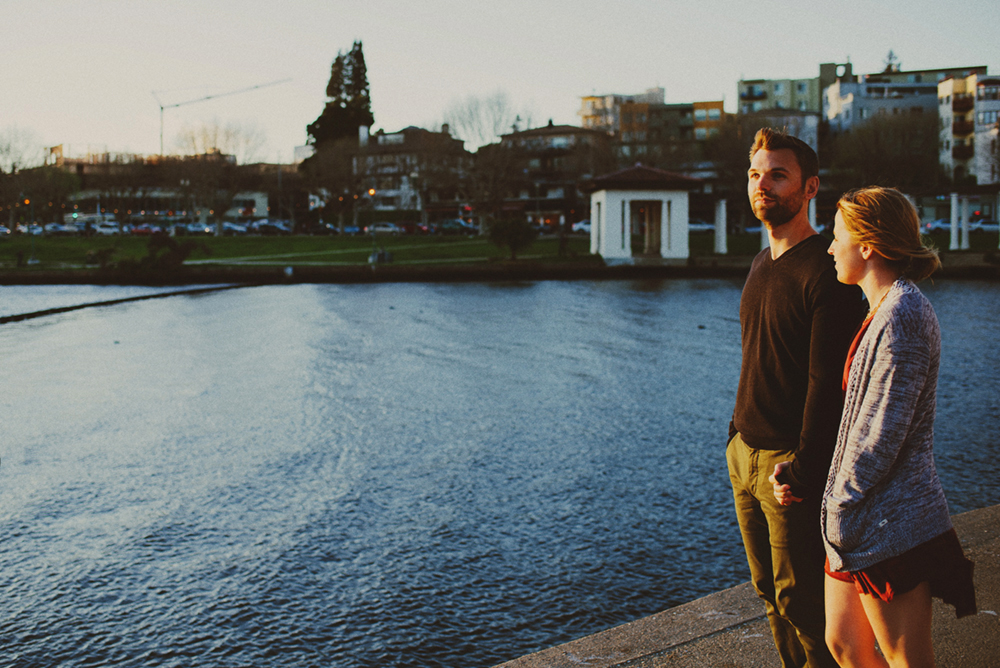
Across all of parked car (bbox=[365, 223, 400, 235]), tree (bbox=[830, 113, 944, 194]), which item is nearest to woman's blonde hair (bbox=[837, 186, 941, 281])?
tree (bbox=[830, 113, 944, 194])

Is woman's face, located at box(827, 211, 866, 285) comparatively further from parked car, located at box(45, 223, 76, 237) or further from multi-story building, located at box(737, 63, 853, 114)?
multi-story building, located at box(737, 63, 853, 114)

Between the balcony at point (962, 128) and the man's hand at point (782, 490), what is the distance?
313 feet

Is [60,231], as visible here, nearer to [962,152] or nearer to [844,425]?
[962,152]

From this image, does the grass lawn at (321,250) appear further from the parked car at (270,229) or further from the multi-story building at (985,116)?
the multi-story building at (985,116)

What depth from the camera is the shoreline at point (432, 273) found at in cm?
3791

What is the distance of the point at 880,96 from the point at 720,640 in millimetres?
108644

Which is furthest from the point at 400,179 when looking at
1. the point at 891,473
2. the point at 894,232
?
the point at 891,473

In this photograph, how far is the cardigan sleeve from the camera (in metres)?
2.40

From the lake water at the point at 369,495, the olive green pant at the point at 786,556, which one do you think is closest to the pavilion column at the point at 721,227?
the lake water at the point at 369,495

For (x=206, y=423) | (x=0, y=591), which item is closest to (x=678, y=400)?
(x=206, y=423)

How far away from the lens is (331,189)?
268 feet

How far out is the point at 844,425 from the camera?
8.46 ft

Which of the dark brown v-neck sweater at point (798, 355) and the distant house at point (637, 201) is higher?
the distant house at point (637, 201)

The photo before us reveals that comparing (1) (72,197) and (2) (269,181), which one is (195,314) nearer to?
(2) (269,181)
